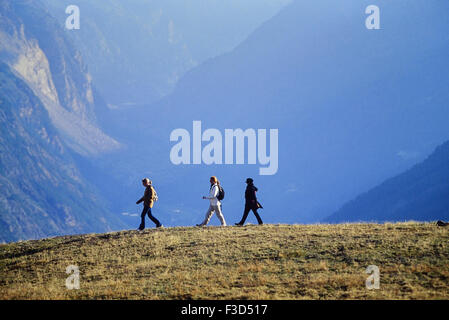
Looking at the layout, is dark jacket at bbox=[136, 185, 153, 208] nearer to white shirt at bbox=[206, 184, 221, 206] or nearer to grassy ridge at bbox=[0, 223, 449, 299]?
grassy ridge at bbox=[0, 223, 449, 299]

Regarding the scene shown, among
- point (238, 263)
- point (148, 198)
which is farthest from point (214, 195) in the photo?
point (238, 263)

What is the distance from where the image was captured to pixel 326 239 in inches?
1093

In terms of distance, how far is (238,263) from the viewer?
80.9ft

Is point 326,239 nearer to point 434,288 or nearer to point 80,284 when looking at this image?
point 434,288

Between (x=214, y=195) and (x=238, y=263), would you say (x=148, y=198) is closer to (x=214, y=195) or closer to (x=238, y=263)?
(x=214, y=195)

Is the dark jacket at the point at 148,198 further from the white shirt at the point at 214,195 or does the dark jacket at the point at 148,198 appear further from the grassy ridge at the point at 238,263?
the white shirt at the point at 214,195

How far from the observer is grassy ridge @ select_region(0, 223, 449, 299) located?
20.7 meters

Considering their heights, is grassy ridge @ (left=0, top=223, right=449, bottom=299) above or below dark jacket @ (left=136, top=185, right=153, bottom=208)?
below

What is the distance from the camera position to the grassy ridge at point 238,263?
20.7m

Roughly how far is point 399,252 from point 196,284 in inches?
315

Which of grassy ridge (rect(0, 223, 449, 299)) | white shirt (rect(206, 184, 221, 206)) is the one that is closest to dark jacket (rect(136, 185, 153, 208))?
grassy ridge (rect(0, 223, 449, 299))

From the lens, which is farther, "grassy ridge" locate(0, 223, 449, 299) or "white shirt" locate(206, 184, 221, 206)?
"white shirt" locate(206, 184, 221, 206)

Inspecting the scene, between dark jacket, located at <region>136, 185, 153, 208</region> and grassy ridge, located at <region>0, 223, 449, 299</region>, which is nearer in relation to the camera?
grassy ridge, located at <region>0, 223, 449, 299</region>
